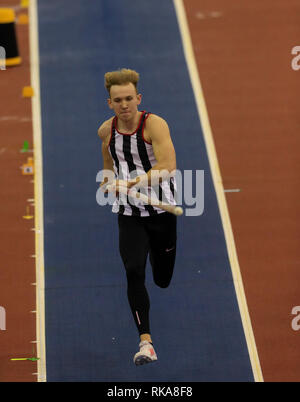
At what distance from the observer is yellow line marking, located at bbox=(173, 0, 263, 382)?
901 cm

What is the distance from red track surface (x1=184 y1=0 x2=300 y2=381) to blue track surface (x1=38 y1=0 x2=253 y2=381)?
268 mm

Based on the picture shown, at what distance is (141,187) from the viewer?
791cm

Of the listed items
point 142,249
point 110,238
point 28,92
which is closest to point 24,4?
point 28,92

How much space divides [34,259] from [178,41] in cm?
628

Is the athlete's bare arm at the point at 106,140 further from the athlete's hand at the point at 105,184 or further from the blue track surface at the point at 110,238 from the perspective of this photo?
the blue track surface at the point at 110,238

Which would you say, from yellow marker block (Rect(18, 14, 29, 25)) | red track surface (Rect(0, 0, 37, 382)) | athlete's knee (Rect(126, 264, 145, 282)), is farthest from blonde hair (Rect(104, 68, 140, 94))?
yellow marker block (Rect(18, 14, 29, 25))

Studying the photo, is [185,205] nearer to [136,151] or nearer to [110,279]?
[110,279]

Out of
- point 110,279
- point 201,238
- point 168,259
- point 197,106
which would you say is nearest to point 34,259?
point 110,279

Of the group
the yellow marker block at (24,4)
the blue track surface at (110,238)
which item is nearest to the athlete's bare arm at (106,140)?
the blue track surface at (110,238)

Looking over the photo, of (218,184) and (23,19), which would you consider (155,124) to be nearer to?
(218,184)

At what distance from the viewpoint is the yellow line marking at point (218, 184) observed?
9.01 m

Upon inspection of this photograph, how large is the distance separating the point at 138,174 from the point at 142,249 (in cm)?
60

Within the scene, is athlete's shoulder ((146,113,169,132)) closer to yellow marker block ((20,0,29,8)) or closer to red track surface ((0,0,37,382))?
red track surface ((0,0,37,382))

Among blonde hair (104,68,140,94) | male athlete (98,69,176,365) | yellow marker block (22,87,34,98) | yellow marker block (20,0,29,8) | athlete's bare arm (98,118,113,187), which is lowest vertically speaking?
male athlete (98,69,176,365)
